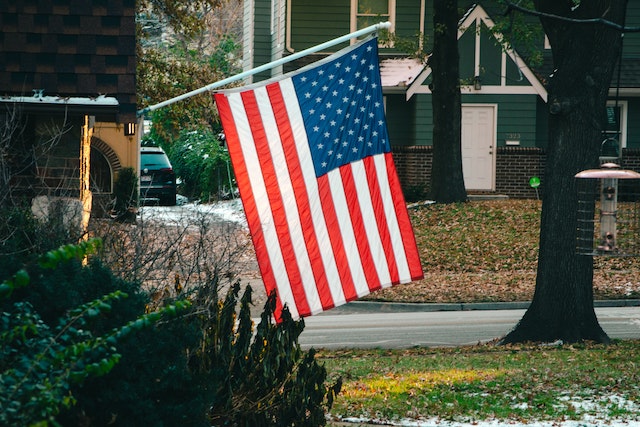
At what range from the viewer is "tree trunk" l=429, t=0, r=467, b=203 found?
26.3 meters

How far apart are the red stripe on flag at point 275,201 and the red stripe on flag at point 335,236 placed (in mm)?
352

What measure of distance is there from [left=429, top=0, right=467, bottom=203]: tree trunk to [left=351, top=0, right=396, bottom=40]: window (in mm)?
5665

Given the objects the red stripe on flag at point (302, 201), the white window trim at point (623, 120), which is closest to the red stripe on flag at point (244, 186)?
the red stripe on flag at point (302, 201)

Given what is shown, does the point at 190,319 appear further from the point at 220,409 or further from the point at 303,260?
the point at 303,260

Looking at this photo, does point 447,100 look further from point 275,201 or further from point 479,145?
point 275,201

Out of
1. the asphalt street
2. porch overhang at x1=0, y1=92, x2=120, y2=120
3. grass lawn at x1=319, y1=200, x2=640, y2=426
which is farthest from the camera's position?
the asphalt street

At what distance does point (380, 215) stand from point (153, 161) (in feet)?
87.7

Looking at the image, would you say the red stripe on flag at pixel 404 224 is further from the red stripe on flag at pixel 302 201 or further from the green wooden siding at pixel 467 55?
the green wooden siding at pixel 467 55

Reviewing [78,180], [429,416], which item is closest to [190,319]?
[429,416]

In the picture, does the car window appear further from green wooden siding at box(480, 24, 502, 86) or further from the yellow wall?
green wooden siding at box(480, 24, 502, 86)

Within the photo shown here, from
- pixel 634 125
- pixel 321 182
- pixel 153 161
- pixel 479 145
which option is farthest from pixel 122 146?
pixel 321 182

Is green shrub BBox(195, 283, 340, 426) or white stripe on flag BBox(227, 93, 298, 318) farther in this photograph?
white stripe on flag BBox(227, 93, 298, 318)

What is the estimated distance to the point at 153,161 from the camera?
3450 cm

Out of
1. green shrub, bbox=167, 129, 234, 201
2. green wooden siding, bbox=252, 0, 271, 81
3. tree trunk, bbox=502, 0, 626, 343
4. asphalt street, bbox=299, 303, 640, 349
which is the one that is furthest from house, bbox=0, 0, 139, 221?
green wooden siding, bbox=252, 0, 271, 81
